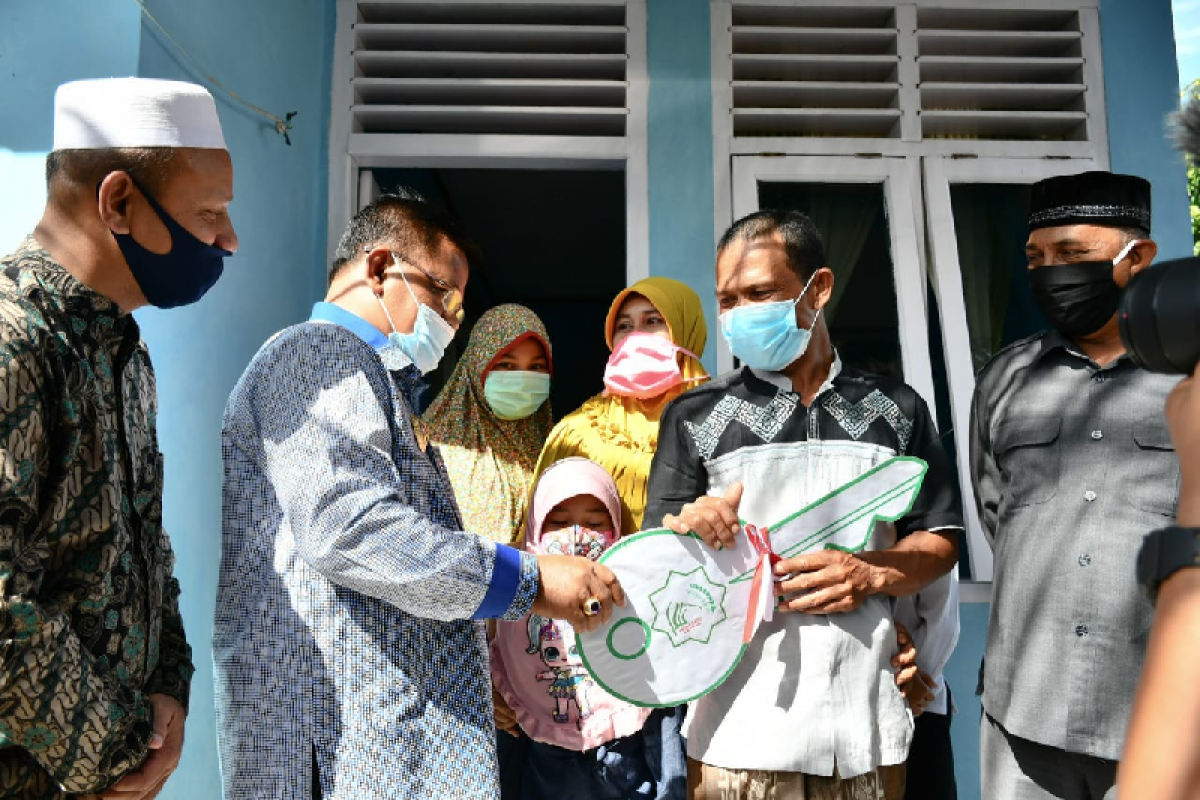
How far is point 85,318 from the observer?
1.55 m

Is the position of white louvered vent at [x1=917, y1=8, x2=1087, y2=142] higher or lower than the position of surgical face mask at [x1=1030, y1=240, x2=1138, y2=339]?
higher

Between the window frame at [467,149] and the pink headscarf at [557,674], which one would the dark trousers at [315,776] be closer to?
the pink headscarf at [557,674]

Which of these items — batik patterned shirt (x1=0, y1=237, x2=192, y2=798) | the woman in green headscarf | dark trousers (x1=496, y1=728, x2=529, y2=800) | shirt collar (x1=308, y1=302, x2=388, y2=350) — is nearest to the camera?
batik patterned shirt (x1=0, y1=237, x2=192, y2=798)

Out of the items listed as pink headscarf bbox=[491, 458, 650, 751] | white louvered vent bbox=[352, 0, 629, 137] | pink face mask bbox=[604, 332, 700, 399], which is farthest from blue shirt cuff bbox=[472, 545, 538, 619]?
white louvered vent bbox=[352, 0, 629, 137]

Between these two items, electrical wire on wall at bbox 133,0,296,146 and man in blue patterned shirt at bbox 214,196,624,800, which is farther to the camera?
electrical wire on wall at bbox 133,0,296,146

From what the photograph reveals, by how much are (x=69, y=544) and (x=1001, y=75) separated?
3.99m

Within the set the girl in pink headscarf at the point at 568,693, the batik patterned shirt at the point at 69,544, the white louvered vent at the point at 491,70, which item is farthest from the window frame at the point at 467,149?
the batik patterned shirt at the point at 69,544

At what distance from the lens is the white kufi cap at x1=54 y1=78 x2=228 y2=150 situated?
163 centimetres

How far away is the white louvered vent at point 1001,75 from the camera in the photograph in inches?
162

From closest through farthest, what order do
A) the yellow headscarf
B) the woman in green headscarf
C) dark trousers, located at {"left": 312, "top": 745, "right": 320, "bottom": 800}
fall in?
1. dark trousers, located at {"left": 312, "top": 745, "right": 320, "bottom": 800}
2. the yellow headscarf
3. the woman in green headscarf

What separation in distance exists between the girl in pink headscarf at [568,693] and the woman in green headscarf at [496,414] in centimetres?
39

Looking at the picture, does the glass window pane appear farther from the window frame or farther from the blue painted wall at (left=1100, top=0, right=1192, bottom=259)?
the window frame

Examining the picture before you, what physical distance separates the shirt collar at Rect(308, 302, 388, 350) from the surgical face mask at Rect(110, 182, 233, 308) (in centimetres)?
32

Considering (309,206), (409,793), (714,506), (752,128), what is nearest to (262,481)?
(409,793)
